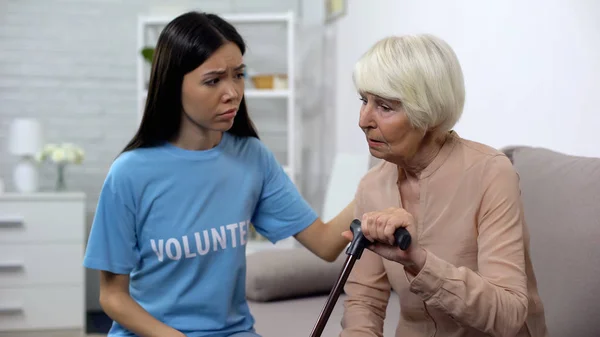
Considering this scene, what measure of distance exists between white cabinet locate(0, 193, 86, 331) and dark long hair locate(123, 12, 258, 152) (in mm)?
2622

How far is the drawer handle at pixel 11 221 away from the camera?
13.0ft

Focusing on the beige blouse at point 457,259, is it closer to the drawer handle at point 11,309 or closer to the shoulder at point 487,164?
the shoulder at point 487,164

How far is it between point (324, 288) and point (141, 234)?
4.05ft

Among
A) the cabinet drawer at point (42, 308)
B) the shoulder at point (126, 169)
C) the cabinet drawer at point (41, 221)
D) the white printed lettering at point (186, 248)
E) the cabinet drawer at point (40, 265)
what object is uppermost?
the shoulder at point (126, 169)

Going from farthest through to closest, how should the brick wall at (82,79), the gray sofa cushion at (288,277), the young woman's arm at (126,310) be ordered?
the brick wall at (82,79), the gray sofa cushion at (288,277), the young woman's arm at (126,310)

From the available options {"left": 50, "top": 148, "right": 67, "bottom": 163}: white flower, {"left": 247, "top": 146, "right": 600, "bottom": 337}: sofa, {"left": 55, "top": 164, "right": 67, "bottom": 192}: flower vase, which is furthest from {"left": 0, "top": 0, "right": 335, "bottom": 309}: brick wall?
{"left": 247, "top": 146, "right": 600, "bottom": 337}: sofa

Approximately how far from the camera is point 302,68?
4688 mm

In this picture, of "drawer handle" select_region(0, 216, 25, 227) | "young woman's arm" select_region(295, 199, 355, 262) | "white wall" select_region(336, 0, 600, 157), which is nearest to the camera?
"young woman's arm" select_region(295, 199, 355, 262)

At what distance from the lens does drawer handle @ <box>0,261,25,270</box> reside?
13.0 ft

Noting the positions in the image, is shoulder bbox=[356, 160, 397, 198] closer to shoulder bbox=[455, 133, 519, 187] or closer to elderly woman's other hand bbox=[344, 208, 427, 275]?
shoulder bbox=[455, 133, 519, 187]

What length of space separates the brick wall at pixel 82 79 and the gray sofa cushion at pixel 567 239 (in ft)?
8.76

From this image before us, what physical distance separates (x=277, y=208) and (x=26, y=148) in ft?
9.28

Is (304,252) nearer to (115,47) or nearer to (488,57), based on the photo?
→ (488,57)

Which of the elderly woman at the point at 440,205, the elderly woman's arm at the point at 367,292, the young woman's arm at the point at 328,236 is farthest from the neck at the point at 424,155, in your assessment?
the young woman's arm at the point at 328,236
